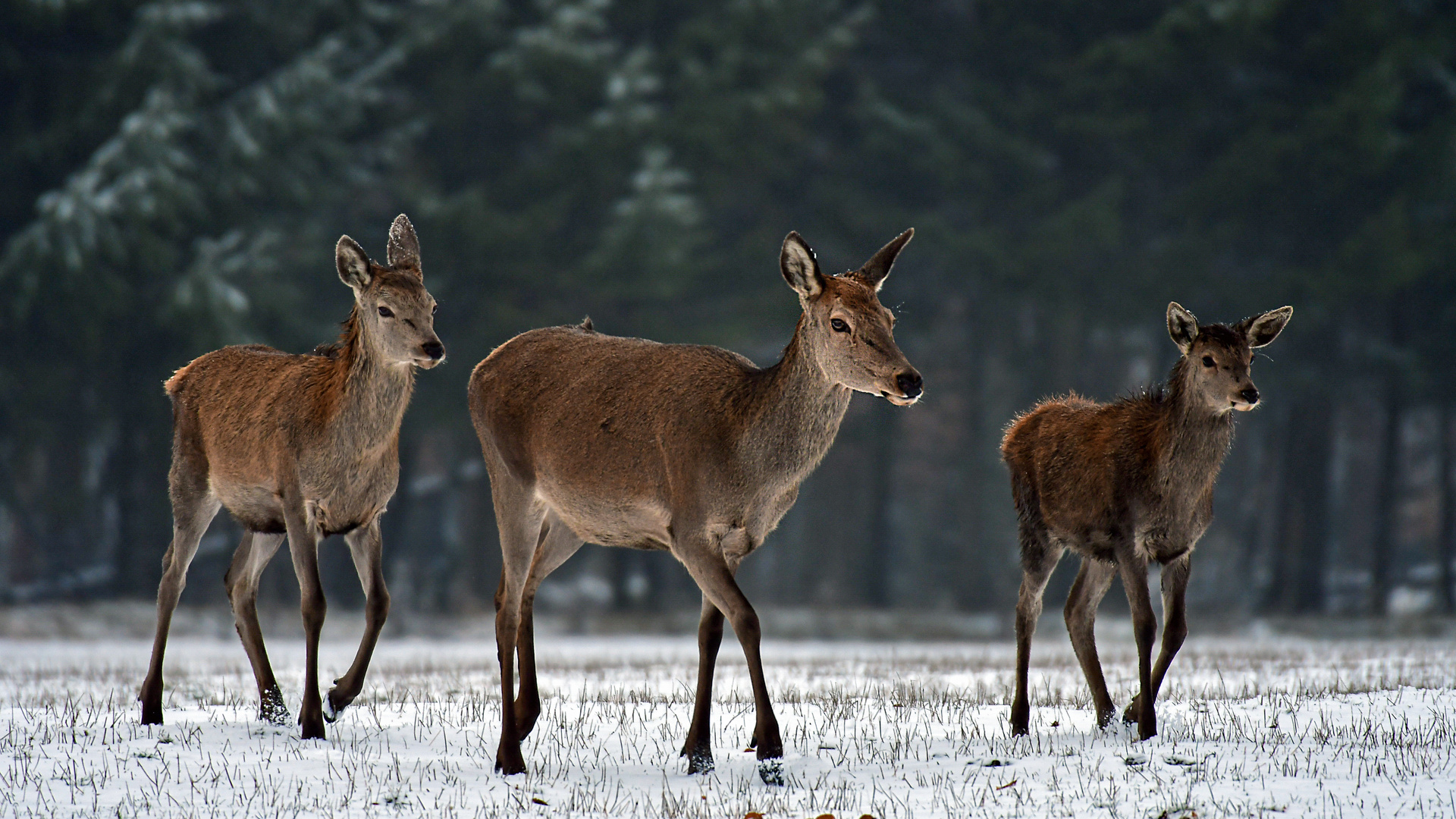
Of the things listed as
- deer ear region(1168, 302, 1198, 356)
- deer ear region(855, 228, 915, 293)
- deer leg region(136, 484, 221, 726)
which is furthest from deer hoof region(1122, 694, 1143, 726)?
deer leg region(136, 484, 221, 726)

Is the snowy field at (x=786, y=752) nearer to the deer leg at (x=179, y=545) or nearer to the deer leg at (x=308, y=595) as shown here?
the deer leg at (x=308, y=595)

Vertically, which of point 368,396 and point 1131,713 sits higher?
point 368,396

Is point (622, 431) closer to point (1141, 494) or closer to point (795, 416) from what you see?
point (795, 416)

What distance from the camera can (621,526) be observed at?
827 cm

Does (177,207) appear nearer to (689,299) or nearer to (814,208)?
(689,299)

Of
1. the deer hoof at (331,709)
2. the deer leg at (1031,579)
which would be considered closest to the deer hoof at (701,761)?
the deer leg at (1031,579)

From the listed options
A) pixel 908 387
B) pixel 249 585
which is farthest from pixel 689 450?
pixel 249 585

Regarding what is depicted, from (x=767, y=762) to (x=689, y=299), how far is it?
890 inches

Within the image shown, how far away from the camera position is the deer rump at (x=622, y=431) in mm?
8031

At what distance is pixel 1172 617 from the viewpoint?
8555mm

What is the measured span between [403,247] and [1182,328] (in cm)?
481

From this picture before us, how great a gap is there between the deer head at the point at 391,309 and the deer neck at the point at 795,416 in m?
2.08

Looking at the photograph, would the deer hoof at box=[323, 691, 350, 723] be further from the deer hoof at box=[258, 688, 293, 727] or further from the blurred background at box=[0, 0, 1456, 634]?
the blurred background at box=[0, 0, 1456, 634]

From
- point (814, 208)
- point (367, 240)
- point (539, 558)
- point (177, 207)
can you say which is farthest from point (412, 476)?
point (539, 558)
